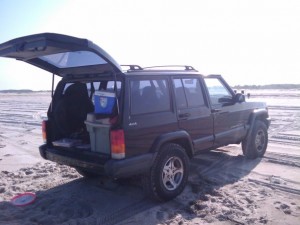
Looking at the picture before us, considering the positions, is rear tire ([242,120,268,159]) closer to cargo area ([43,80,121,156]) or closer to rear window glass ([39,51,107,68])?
cargo area ([43,80,121,156])

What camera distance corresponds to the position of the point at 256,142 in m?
6.53

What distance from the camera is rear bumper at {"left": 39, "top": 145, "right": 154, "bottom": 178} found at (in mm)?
3891

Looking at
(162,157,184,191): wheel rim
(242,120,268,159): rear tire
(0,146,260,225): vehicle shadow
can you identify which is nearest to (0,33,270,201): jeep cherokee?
(162,157,184,191): wheel rim

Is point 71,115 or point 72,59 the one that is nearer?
point 72,59

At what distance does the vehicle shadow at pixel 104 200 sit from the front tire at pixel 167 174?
6.0 inches

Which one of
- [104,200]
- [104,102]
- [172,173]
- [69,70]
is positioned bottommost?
[104,200]

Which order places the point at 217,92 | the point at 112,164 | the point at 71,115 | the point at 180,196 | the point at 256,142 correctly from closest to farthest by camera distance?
the point at 112,164
the point at 180,196
the point at 71,115
the point at 217,92
the point at 256,142

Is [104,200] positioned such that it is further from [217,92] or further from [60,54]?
[217,92]

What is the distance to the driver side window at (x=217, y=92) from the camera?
5551mm

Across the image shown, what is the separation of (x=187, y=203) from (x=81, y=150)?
168 centimetres

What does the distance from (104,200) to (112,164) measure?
1.09 m

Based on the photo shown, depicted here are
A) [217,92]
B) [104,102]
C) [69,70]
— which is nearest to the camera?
[104,102]

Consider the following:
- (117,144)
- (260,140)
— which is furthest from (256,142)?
(117,144)

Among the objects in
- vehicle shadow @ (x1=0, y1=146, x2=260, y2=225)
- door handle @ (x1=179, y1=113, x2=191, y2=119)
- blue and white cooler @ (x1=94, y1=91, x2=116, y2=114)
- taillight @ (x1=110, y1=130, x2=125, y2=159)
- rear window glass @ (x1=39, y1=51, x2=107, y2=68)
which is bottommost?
vehicle shadow @ (x1=0, y1=146, x2=260, y2=225)
